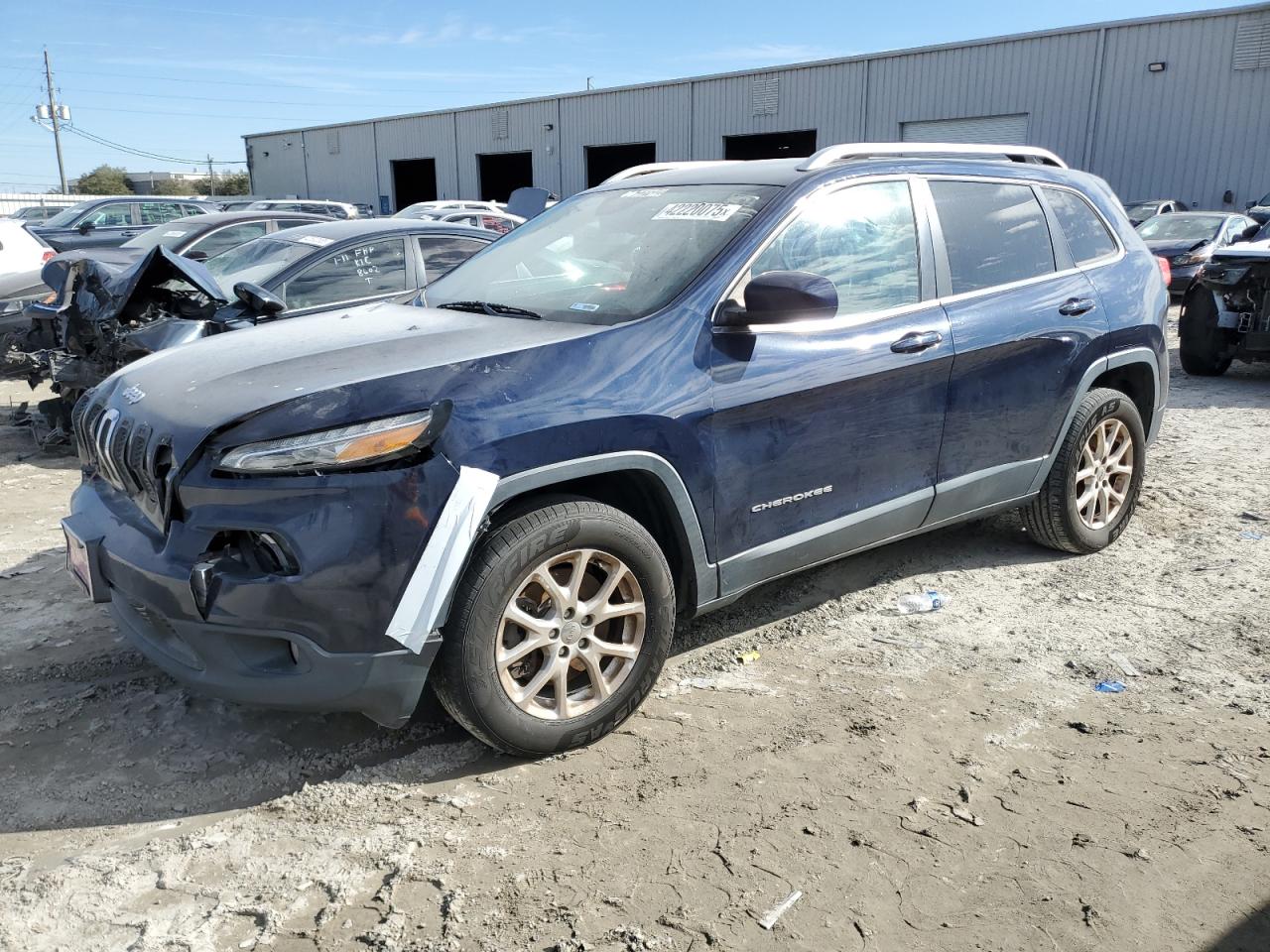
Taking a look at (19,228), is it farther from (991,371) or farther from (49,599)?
(991,371)

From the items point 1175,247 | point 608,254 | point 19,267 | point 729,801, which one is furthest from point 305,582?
point 1175,247

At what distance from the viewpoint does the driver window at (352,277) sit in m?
6.40

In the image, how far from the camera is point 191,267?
19.2 feet

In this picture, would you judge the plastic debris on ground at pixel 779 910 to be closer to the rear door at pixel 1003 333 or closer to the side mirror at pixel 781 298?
the side mirror at pixel 781 298

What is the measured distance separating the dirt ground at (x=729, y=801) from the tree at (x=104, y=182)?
67768mm

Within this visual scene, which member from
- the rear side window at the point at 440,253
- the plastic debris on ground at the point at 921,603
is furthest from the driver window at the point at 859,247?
the rear side window at the point at 440,253

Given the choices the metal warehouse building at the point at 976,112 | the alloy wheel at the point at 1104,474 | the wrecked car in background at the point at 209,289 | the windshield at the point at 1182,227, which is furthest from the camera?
the metal warehouse building at the point at 976,112

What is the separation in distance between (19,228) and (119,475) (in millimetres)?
7968

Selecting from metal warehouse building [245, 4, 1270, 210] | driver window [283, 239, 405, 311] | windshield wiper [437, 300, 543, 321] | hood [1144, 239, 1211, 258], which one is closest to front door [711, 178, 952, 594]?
windshield wiper [437, 300, 543, 321]

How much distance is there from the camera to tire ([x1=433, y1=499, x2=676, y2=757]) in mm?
2805

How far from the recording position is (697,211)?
3.73 metres

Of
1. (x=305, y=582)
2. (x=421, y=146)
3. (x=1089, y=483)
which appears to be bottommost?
(x=1089, y=483)

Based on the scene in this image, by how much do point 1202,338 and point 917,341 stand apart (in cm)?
722

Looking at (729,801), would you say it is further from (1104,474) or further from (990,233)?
(1104,474)
